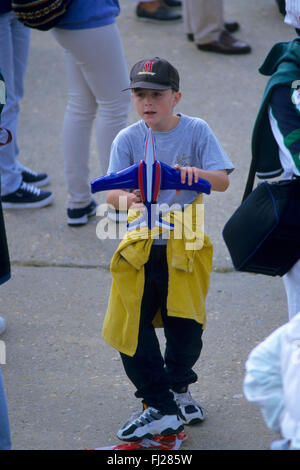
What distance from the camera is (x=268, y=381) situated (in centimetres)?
219

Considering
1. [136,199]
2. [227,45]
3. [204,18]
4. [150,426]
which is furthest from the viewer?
[227,45]

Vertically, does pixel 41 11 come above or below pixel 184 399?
above

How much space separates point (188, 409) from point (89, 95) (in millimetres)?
2217

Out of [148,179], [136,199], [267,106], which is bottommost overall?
[136,199]

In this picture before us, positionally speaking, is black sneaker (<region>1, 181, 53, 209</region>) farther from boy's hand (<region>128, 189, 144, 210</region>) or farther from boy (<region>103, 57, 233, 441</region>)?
boy's hand (<region>128, 189, 144, 210</region>)

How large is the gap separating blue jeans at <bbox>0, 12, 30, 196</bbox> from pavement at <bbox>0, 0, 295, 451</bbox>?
28 cm

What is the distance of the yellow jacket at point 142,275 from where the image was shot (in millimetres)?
2969

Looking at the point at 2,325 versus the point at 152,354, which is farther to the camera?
the point at 2,325

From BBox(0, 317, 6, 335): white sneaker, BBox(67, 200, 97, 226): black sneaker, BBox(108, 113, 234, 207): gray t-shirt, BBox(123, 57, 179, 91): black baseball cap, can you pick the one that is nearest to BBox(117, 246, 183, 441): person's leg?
BBox(108, 113, 234, 207): gray t-shirt

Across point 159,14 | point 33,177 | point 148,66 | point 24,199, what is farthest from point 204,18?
point 148,66

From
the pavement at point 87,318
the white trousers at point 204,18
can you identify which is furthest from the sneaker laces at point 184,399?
the white trousers at point 204,18

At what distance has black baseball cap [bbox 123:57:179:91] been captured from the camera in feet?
9.46

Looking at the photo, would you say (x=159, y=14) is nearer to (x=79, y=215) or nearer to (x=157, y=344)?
(x=79, y=215)

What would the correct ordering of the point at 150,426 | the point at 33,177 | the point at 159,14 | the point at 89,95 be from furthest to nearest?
the point at 159,14 < the point at 33,177 < the point at 89,95 < the point at 150,426
